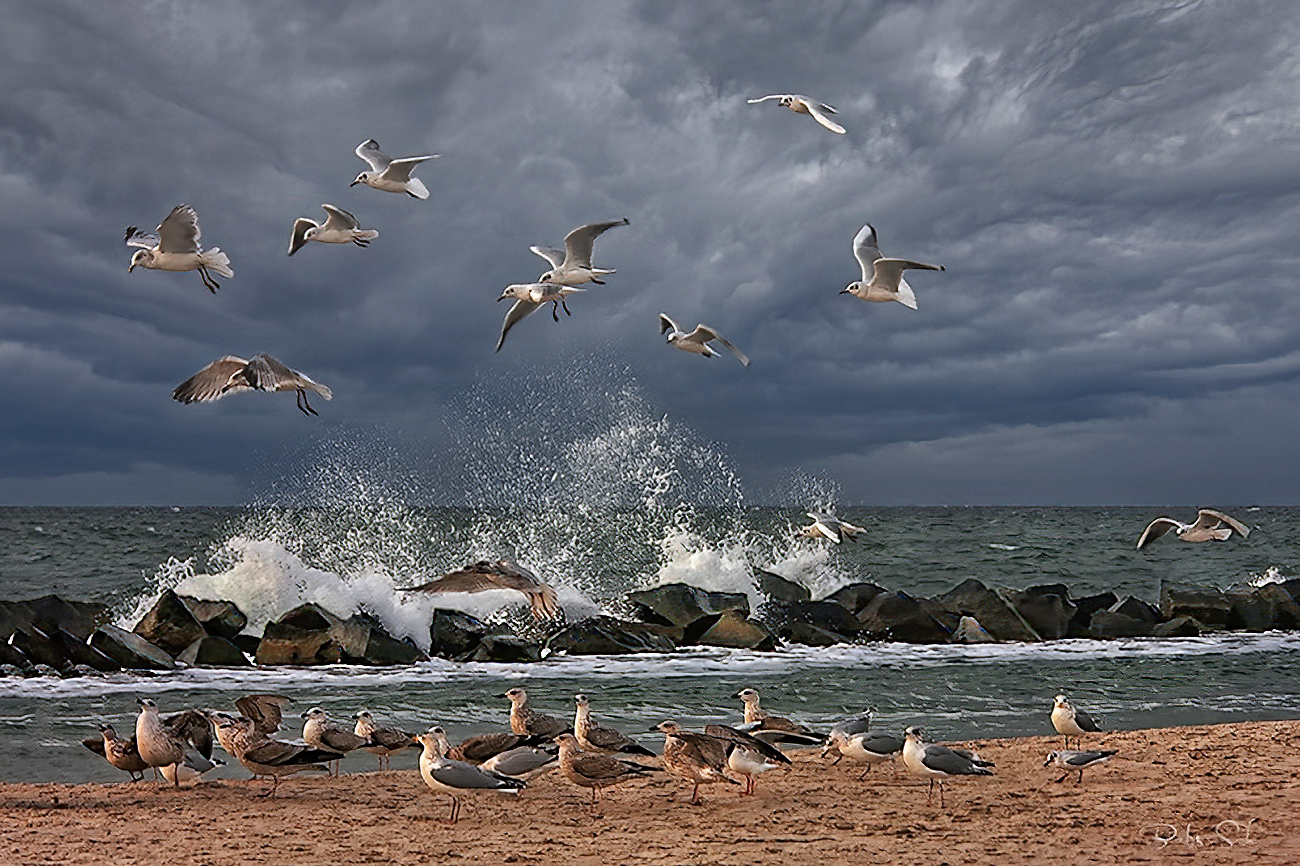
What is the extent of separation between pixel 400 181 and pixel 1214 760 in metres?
10.4

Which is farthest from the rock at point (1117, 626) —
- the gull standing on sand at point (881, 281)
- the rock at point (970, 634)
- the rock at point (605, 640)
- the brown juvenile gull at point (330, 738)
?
the brown juvenile gull at point (330, 738)

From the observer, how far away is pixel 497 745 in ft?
26.4

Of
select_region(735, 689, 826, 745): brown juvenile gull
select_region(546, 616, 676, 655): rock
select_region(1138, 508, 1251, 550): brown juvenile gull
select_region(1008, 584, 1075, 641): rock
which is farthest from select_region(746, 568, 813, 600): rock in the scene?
select_region(735, 689, 826, 745): brown juvenile gull

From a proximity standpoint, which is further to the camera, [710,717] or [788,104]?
[788,104]

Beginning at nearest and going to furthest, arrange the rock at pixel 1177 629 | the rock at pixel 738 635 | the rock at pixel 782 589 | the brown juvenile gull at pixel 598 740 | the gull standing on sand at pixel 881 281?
the brown juvenile gull at pixel 598 740 → the gull standing on sand at pixel 881 281 → the rock at pixel 738 635 → the rock at pixel 1177 629 → the rock at pixel 782 589

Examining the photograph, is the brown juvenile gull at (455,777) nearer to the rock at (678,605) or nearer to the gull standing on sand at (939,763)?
the gull standing on sand at (939,763)

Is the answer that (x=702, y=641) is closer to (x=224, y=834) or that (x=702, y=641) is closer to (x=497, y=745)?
(x=497, y=745)

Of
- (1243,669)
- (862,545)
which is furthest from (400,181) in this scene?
(862,545)

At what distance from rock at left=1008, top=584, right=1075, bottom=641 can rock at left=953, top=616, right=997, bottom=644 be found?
101 centimetres

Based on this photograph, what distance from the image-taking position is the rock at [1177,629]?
A: 66.1 ft

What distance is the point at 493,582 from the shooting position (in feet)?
40.8

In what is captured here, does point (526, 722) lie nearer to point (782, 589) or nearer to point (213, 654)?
point (213, 654)

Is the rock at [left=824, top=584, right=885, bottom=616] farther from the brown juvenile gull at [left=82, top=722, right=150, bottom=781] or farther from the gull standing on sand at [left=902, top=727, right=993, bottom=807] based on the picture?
the brown juvenile gull at [left=82, top=722, right=150, bottom=781]

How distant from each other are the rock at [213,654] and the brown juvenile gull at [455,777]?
9.44 m
